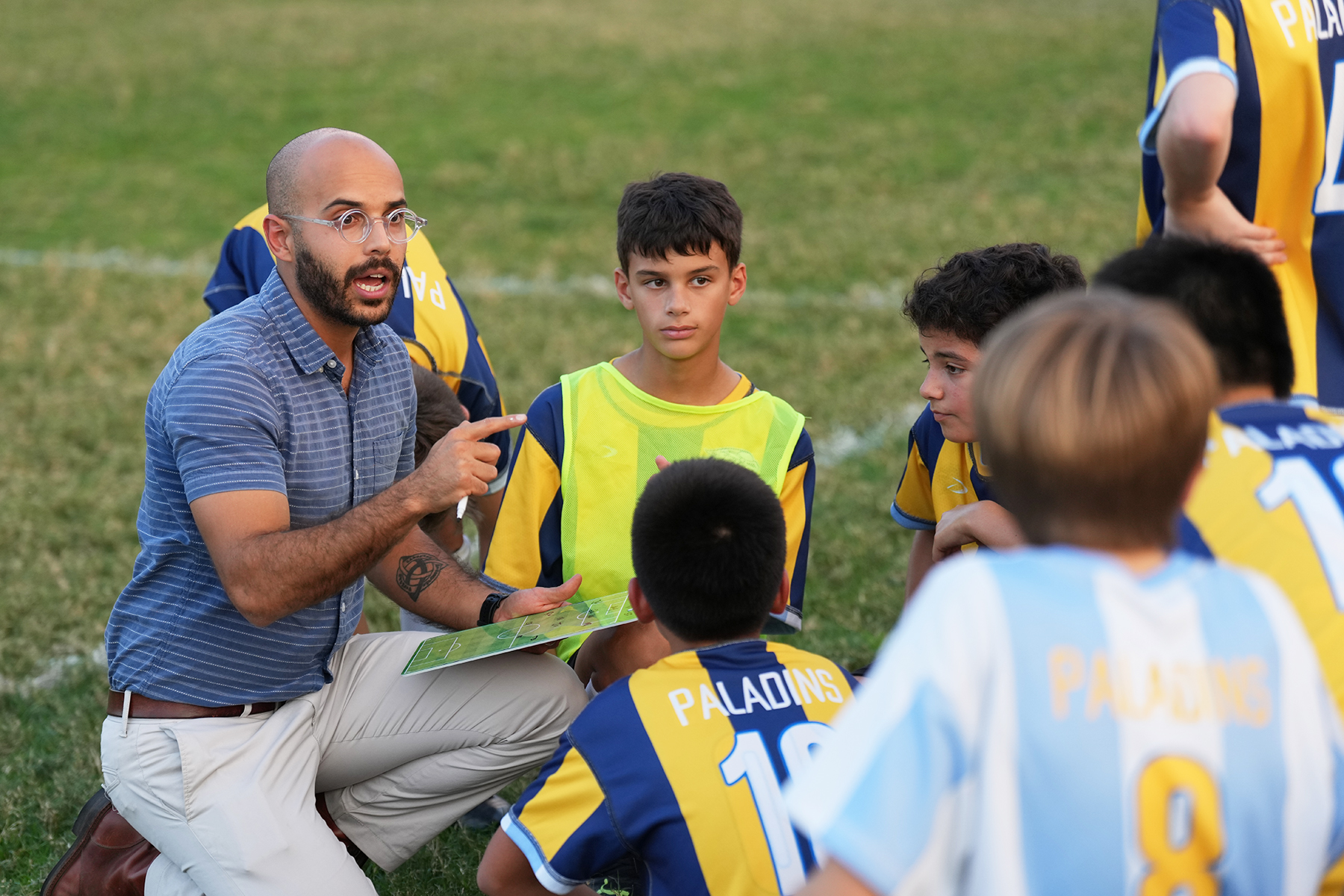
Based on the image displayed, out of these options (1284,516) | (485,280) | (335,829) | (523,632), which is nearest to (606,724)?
(523,632)

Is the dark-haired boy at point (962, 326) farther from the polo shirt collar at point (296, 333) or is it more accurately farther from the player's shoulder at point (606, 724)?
the polo shirt collar at point (296, 333)

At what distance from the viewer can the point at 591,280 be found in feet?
30.7

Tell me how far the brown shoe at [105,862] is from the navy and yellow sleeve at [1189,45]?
113 inches

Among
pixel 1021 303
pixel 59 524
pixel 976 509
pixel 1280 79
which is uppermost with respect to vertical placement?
pixel 1280 79

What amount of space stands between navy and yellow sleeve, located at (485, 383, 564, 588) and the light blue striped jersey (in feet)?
6.76

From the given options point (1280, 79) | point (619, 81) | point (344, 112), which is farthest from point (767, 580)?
point (619, 81)

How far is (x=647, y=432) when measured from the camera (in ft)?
11.4

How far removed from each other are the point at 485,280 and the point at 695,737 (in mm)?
7569

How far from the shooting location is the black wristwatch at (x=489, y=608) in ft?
10.9

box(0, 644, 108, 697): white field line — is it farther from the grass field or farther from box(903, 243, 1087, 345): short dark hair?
box(903, 243, 1087, 345): short dark hair

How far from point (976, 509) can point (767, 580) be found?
78 centimetres

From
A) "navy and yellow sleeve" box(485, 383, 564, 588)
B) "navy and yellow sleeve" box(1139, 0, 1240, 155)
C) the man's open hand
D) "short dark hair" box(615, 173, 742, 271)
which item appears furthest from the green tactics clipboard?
"navy and yellow sleeve" box(1139, 0, 1240, 155)

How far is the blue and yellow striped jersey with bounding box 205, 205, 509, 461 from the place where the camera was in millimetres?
4496

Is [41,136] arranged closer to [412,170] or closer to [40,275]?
[412,170]
